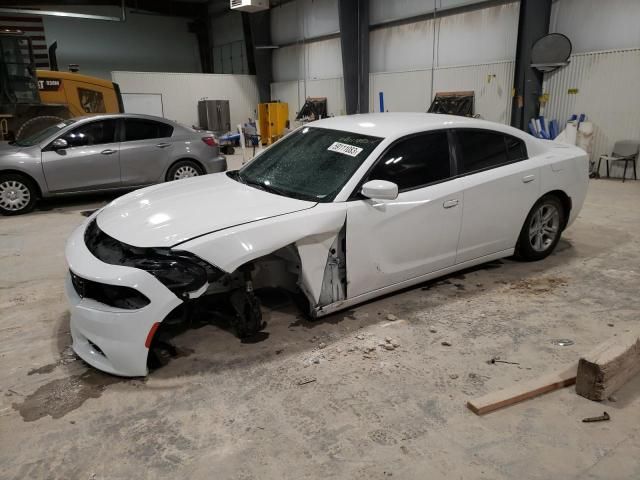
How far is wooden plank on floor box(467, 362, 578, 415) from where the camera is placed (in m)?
2.48

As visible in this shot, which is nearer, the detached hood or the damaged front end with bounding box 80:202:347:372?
the damaged front end with bounding box 80:202:347:372

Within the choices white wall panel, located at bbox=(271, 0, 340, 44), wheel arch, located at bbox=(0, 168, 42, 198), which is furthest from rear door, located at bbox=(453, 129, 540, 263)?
white wall panel, located at bbox=(271, 0, 340, 44)

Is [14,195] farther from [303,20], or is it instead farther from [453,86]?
[303,20]

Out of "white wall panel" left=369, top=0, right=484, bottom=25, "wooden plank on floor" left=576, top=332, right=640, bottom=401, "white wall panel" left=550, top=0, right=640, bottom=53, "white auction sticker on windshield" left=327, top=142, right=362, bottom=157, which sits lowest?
"wooden plank on floor" left=576, top=332, right=640, bottom=401

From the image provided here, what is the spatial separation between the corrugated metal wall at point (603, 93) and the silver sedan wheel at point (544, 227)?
20.8 feet

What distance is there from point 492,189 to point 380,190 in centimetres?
125

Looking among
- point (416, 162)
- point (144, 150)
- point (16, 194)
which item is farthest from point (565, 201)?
point (16, 194)

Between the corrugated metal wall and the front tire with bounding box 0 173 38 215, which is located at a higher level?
the corrugated metal wall

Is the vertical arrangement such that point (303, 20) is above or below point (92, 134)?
above

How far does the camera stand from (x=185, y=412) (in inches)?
98.2

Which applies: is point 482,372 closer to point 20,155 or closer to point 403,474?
point 403,474

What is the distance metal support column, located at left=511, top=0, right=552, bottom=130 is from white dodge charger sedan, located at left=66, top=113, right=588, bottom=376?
658cm

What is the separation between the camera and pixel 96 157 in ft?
23.0

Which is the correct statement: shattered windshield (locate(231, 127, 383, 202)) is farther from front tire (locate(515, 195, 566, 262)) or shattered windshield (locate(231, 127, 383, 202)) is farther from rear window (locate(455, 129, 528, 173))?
front tire (locate(515, 195, 566, 262))
